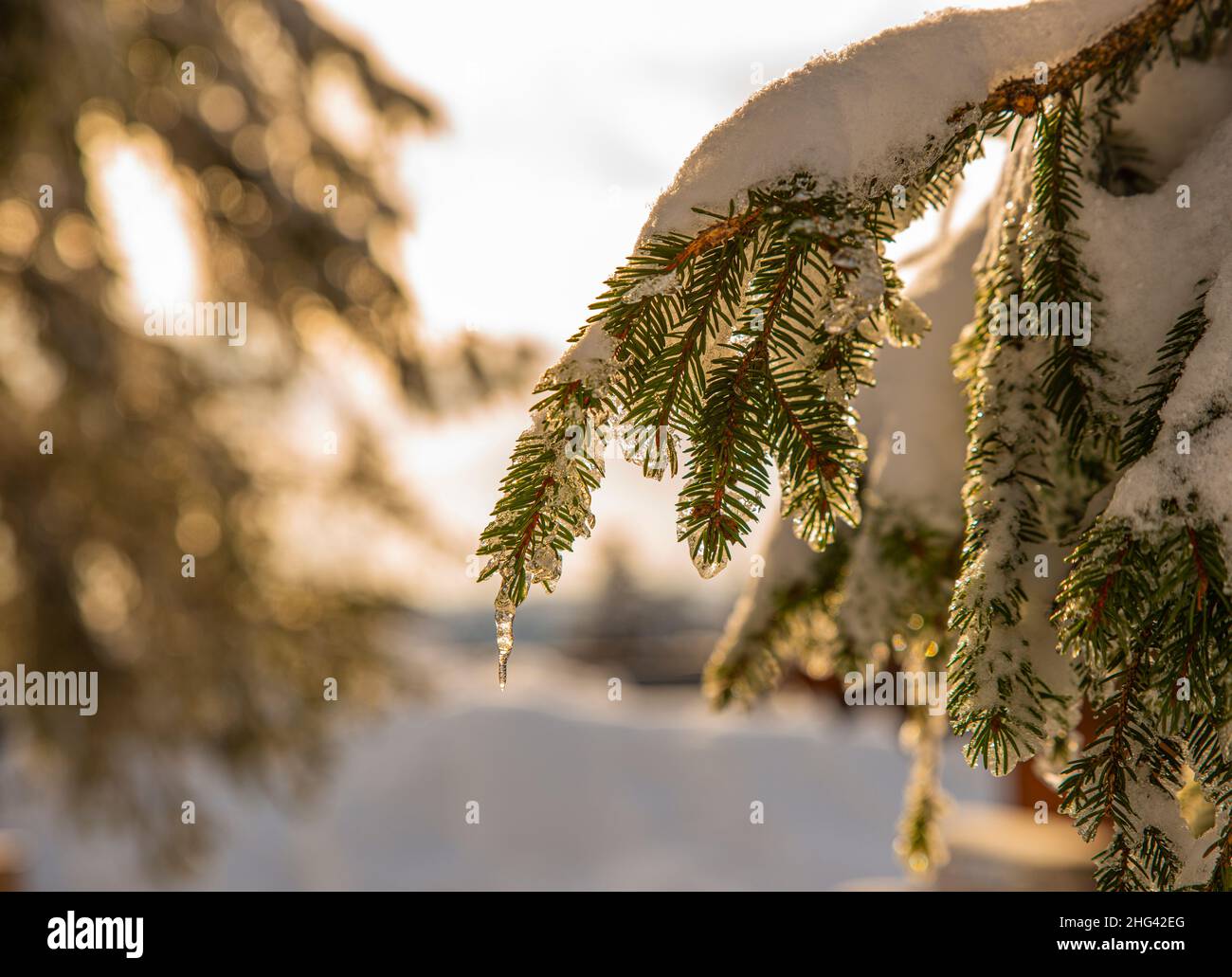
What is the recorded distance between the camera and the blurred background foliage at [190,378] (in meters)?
4.65

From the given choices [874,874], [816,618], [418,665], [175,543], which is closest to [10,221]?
[175,543]

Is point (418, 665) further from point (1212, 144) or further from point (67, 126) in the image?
point (1212, 144)

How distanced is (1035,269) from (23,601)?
583 cm

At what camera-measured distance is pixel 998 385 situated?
4.32 ft

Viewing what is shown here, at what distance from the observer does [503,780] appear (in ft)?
26.2
